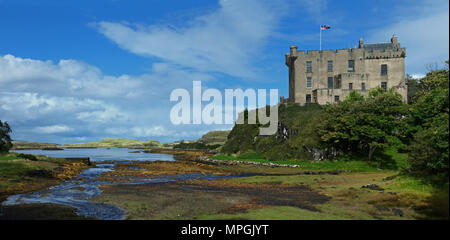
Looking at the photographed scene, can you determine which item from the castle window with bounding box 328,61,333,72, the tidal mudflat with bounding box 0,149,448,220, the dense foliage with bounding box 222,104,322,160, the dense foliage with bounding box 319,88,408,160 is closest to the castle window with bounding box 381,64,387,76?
the castle window with bounding box 328,61,333,72

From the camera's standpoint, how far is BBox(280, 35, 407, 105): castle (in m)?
69.1

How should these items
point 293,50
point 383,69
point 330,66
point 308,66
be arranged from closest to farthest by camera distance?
point 383,69 < point 330,66 < point 308,66 < point 293,50

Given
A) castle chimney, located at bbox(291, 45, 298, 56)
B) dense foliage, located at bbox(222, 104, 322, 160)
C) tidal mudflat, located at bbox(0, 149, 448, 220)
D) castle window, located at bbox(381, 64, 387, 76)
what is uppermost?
castle chimney, located at bbox(291, 45, 298, 56)

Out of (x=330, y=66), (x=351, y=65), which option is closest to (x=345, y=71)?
(x=351, y=65)

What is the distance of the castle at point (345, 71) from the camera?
6912 cm

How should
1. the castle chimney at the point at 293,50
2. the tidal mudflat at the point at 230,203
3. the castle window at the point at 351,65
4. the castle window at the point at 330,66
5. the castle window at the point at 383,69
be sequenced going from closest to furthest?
the tidal mudflat at the point at 230,203 → the castle window at the point at 383,69 → the castle window at the point at 351,65 → the castle window at the point at 330,66 → the castle chimney at the point at 293,50

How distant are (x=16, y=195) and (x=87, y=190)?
5676mm

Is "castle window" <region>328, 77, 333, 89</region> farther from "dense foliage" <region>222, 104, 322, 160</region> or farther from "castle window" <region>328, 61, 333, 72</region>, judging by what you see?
"dense foliage" <region>222, 104, 322, 160</region>

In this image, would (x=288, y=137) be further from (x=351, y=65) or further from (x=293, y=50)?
(x=351, y=65)

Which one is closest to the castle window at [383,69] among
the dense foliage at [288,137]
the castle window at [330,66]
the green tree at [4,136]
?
the castle window at [330,66]

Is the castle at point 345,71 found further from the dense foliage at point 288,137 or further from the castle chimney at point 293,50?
the dense foliage at point 288,137

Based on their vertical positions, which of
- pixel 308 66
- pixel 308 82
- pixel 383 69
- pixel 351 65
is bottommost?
pixel 308 82

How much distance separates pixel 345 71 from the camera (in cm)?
7219
